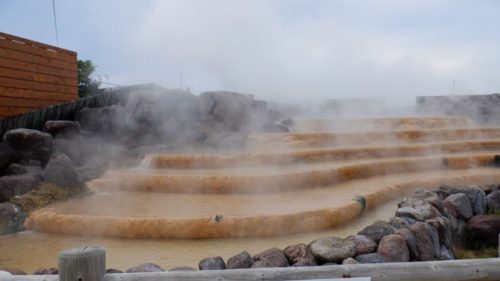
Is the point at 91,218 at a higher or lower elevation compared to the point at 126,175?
lower

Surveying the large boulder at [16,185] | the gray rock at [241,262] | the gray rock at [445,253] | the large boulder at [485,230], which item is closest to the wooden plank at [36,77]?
the large boulder at [16,185]

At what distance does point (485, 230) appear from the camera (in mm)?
4906

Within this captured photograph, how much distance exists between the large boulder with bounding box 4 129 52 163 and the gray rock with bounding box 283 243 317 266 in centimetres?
436

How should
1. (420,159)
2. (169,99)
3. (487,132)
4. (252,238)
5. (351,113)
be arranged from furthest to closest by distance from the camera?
(351,113), (487,132), (169,99), (420,159), (252,238)

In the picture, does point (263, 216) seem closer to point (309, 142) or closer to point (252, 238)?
point (252, 238)

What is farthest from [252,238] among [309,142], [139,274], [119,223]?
[309,142]

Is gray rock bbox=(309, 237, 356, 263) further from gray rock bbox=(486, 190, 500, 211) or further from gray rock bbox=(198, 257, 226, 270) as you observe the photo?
gray rock bbox=(486, 190, 500, 211)

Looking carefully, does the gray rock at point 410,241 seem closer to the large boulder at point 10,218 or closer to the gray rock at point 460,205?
the gray rock at point 460,205

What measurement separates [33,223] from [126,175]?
1405 millimetres

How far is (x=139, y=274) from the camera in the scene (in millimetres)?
1799

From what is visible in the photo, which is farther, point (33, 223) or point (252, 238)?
point (33, 223)

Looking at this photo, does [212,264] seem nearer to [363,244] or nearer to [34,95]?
[363,244]

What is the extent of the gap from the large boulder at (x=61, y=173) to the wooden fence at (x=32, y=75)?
1.36 metres

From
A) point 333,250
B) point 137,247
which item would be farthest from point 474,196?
point 137,247
